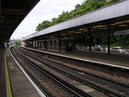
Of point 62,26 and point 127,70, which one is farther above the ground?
point 62,26

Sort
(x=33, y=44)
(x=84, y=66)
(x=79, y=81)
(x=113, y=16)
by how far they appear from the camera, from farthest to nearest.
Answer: (x=33, y=44)
(x=84, y=66)
(x=113, y=16)
(x=79, y=81)

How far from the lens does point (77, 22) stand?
17.6 metres

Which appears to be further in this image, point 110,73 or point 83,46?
point 83,46

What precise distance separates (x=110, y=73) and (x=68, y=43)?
21871mm

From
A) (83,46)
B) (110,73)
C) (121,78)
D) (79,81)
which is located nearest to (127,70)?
(121,78)

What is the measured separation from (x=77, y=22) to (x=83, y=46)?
22691mm

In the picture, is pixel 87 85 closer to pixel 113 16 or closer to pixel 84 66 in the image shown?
pixel 113 16

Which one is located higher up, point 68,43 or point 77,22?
point 77,22

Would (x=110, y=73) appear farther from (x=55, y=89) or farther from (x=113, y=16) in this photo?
(x=55, y=89)

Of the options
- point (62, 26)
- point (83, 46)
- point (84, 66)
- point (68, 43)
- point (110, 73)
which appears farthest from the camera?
point (83, 46)

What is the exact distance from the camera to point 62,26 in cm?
2192

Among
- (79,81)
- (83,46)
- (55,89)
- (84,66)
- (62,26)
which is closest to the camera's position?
(55,89)

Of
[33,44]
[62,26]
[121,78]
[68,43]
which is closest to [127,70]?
[121,78]

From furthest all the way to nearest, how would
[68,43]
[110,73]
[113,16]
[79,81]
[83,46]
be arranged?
[83,46], [68,43], [110,73], [113,16], [79,81]
